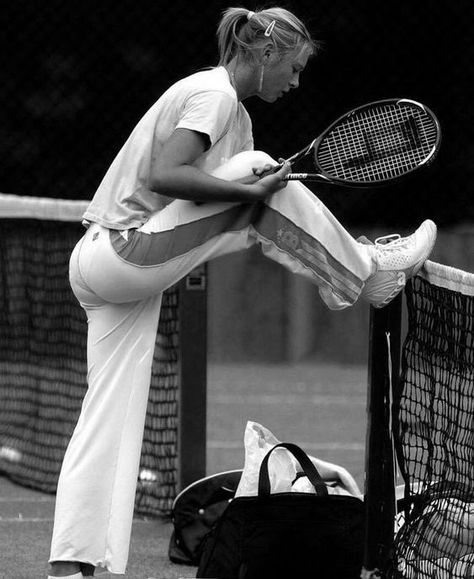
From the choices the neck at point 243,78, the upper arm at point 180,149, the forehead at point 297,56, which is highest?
the forehead at point 297,56

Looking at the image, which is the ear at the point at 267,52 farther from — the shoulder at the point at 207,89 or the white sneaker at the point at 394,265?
the white sneaker at the point at 394,265

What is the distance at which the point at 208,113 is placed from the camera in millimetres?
3531

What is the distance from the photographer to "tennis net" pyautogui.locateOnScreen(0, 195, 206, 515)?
5102mm

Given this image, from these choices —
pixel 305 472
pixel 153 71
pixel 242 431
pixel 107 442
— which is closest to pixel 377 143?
pixel 305 472

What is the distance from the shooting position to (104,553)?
3.71m

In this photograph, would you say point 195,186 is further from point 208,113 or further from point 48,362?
point 48,362

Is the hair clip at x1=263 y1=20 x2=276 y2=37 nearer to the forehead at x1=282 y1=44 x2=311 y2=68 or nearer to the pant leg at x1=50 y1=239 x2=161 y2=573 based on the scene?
the forehead at x1=282 y1=44 x2=311 y2=68

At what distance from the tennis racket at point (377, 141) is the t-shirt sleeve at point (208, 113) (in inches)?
13.8

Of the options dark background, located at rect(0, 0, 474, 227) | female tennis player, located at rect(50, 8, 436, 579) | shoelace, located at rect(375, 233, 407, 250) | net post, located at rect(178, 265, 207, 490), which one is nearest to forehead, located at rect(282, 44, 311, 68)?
female tennis player, located at rect(50, 8, 436, 579)

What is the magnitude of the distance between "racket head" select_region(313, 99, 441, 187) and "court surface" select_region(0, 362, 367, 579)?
1258 mm

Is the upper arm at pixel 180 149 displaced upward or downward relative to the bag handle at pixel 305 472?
upward

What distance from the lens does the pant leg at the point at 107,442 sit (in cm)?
369

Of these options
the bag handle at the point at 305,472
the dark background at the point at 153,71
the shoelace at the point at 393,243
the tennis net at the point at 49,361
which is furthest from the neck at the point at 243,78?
the dark background at the point at 153,71

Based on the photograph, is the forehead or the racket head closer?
the forehead
